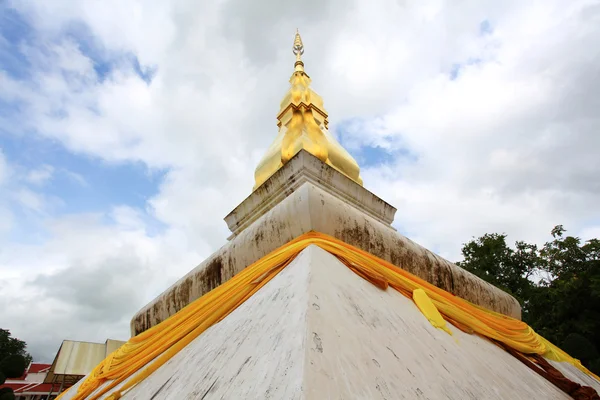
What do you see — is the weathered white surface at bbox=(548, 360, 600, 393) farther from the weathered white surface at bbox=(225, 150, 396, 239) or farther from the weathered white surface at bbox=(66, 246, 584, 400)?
the weathered white surface at bbox=(225, 150, 396, 239)

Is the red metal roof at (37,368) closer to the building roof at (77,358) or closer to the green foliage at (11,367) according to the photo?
the building roof at (77,358)

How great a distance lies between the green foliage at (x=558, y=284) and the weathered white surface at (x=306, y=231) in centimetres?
1013

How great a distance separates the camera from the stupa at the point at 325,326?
0.94 m

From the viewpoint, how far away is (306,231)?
1903 mm

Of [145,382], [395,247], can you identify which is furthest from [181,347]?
[395,247]

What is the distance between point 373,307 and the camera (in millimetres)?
1354

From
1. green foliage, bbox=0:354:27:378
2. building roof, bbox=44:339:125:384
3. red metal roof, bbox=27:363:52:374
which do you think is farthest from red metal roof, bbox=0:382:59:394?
green foliage, bbox=0:354:27:378

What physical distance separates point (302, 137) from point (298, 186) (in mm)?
1198

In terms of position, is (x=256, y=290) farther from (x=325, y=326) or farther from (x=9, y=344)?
(x=9, y=344)

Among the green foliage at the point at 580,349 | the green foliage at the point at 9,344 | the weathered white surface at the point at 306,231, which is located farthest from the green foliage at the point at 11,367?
the green foliage at the point at 9,344

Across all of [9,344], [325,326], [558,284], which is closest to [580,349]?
[558,284]

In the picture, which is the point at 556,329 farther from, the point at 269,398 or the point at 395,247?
the point at 269,398

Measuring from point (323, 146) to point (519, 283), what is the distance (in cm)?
1882

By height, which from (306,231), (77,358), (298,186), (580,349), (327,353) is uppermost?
(77,358)
